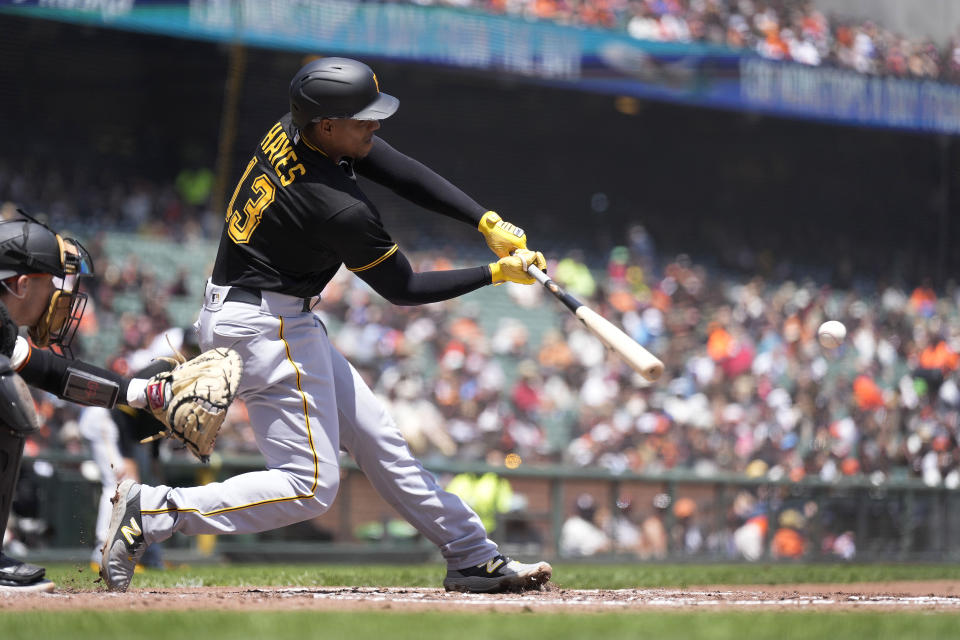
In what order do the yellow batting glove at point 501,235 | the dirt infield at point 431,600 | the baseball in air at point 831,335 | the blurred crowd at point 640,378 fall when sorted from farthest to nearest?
the blurred crowd at point 640,378 → the baseball in air at point 831,335 → the yellow batting glove at point 501,235 → the dirt infield at point 431,600

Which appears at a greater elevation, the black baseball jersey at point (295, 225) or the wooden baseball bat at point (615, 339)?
the black baseball jersey at point (295, 225)

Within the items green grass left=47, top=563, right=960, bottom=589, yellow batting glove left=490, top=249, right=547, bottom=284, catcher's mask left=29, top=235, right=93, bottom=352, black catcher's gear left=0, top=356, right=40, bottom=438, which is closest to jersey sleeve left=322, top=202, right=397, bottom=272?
yellow batting glove left=490, top=249, right=547, bottom=284

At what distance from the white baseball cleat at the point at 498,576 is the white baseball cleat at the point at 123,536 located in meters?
1.16

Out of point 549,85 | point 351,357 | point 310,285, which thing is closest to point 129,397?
point 310,285

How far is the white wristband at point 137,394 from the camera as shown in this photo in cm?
424

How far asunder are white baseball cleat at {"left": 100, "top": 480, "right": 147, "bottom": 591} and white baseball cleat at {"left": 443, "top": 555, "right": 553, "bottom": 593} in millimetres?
Answer: 1157

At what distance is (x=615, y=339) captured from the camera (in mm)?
4406

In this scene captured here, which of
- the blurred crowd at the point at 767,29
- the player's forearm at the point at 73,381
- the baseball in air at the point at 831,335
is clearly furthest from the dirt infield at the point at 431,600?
the blurred crowd at the point at 767,29

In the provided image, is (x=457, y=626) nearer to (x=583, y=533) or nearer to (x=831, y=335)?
(x=831, y=335)

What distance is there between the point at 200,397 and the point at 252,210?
0.64m

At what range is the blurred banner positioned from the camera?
14648mm

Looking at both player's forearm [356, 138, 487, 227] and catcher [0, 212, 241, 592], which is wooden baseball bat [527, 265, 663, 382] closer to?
player's forearm [356, 138, 487, 227]

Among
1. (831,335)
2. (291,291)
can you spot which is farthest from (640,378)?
(291,291)

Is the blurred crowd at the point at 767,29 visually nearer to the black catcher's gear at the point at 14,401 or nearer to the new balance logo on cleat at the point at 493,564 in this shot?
the new balance logo on cleat at the point at 493,564
